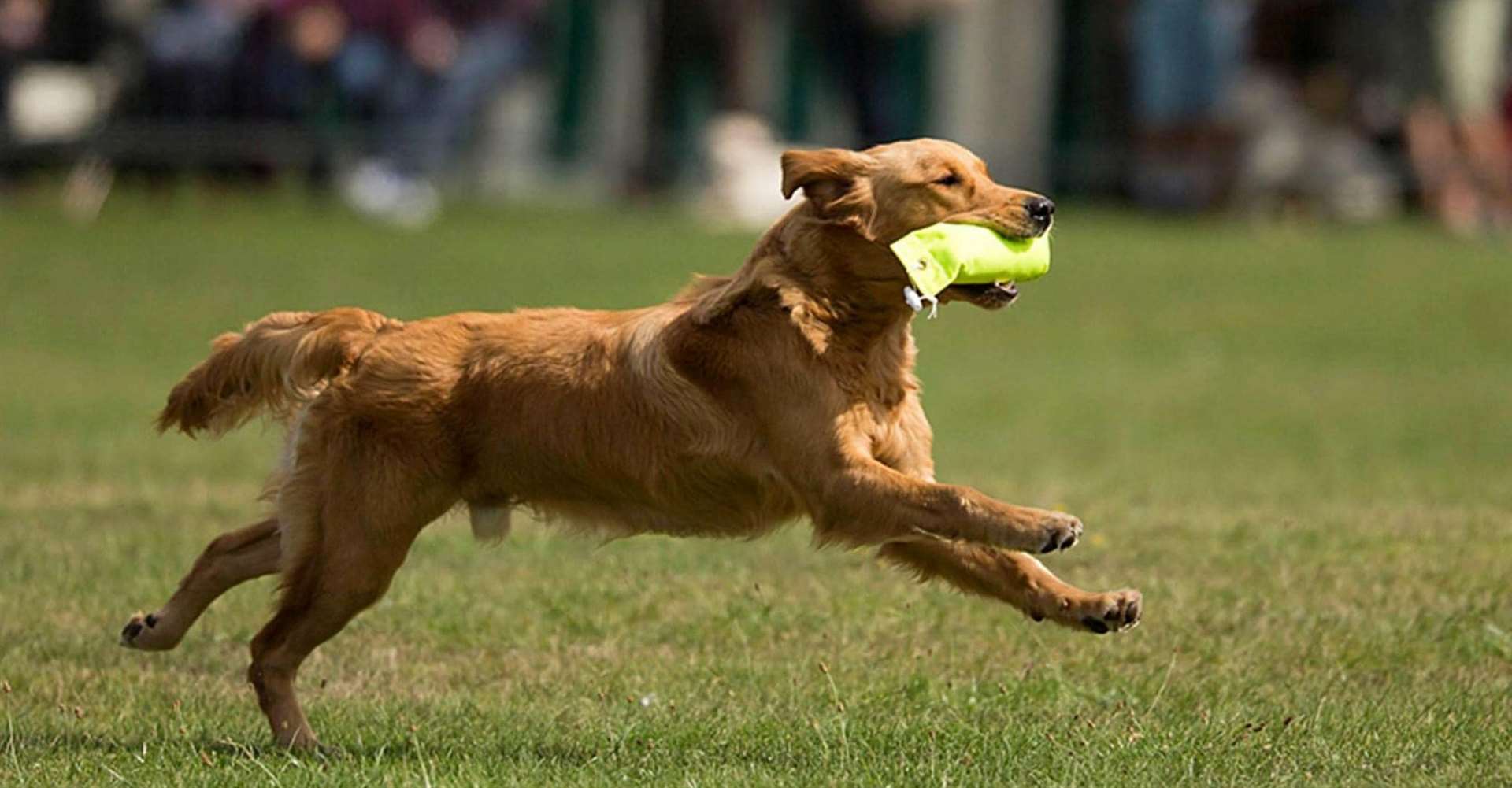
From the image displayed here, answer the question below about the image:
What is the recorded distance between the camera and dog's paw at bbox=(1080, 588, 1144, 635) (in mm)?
6797

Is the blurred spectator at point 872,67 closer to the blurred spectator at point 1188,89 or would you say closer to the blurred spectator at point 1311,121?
the blurred spectator at point 1188,89

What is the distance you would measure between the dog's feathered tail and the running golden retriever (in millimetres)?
16

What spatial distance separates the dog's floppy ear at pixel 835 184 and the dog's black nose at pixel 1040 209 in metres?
0.48

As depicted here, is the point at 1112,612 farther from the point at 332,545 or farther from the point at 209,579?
the point at 209,579

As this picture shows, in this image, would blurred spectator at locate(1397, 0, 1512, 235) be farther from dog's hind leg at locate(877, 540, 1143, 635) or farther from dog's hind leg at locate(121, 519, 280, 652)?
dog's hind leg at locate(121, 519, 280, 652)

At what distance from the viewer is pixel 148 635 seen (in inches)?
307

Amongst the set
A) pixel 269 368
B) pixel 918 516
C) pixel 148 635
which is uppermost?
pixel 269 368

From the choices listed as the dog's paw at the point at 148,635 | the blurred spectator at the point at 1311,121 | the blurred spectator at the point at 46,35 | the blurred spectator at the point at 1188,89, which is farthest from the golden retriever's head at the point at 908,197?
the blurred spectator at the point at 46,35

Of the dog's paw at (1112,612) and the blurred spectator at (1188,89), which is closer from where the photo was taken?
the dog's paw at (1112,612)

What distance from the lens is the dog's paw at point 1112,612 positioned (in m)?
6.80

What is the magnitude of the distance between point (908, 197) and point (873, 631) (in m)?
1.80

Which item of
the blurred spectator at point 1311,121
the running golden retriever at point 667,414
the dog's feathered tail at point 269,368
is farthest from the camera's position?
the blurred spectator at point 1311,121

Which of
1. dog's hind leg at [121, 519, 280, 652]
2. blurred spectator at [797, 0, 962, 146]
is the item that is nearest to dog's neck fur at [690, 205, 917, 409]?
dog's hind leg at [121, 519, 280, 652]

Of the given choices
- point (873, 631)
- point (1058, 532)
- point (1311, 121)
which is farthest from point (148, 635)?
point (1311, 121)
